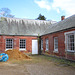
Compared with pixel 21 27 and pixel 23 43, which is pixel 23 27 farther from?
pixel 23 43

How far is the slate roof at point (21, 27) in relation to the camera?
59.1ft

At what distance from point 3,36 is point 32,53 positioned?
590 centimetres

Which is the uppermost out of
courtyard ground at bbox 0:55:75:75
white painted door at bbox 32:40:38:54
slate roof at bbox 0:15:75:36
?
slate roof at bbox 0:15:75:36

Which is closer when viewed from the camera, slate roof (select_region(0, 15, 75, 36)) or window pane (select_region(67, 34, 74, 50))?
window pane (select_region(67, 34, 74, 50))

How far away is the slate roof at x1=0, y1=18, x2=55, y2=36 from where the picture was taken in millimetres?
18016

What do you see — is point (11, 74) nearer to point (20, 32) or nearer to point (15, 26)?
point (20, 32)

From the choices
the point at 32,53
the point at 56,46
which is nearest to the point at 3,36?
the point at 32,53

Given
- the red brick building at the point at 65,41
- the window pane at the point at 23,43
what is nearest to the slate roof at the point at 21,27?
the window pane at the point at 23,43

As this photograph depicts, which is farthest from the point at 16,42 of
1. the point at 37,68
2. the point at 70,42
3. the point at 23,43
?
the point at 37,68

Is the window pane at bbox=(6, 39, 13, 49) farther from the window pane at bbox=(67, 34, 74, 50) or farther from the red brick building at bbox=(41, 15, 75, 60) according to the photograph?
the window pane at bbox=(67, 34, 74, 50)

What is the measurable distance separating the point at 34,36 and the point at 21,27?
10.0 ft

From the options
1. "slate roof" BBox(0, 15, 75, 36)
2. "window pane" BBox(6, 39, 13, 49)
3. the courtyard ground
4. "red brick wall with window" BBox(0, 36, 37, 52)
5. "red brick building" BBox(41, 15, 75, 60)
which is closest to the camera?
the courtyard ground

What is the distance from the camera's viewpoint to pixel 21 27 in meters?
19.6

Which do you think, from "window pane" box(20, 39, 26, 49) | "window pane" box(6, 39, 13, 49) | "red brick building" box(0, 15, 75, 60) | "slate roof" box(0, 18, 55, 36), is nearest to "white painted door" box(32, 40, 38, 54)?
"red brick building" box(0, 15, 75, 60)
